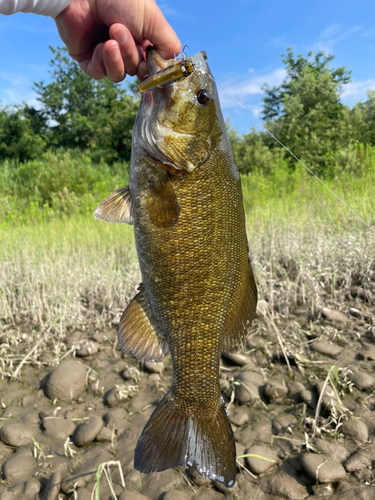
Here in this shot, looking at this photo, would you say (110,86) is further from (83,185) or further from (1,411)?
(1,411)

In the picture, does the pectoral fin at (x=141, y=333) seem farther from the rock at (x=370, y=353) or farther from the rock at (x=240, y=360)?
the rock at (x=370, y=353)

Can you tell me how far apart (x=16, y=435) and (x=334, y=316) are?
2.61m

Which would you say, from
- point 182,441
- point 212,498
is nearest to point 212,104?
point 182,441

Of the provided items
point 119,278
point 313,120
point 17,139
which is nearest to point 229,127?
point 313,120

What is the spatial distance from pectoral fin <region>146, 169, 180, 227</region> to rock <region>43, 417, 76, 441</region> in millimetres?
1786

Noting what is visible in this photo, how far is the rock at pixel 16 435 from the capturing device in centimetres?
243

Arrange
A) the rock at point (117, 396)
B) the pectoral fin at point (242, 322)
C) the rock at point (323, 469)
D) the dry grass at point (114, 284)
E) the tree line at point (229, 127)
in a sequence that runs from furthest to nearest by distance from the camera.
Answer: the tree line at point (229, 127) → the dry grass at point (114, 284) → the rock at point (117, 396) → the rock at point (323, 469) → the pectoral fin at point (242, 322)

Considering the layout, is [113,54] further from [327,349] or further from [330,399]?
[327,349]

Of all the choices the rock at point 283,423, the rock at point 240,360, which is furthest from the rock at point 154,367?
the rock at point 283,423

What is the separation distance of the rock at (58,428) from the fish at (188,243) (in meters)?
1.27

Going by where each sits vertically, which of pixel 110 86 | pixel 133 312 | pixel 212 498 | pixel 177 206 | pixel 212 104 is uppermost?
pixel 110 86

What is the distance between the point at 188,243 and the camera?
4.56ft

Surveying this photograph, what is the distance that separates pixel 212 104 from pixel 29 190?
16.0 metres

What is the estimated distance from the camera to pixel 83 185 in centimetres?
1391
